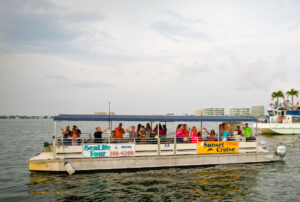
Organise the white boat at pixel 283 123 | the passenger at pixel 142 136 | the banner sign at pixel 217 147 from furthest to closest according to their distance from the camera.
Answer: the white boat at pixel 283 123 → the banner sign at pixel 217 147 → the passenger at pixel 142 136

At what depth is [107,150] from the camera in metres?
13.7

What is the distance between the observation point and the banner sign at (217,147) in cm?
1485

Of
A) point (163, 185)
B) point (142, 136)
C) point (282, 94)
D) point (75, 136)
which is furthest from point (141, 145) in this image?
point (282, 94)

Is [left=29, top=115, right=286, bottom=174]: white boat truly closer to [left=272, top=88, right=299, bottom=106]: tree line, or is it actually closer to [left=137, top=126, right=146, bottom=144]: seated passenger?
[left=137, top=126, right=146, bottom=144]: seated passenger

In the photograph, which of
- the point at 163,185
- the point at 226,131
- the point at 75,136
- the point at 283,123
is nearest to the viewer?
the point at 163,185

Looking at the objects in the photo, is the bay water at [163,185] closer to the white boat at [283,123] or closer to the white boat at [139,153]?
the white boat at [139,153]

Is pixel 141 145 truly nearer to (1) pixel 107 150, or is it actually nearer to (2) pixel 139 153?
(2) pixel 139 153

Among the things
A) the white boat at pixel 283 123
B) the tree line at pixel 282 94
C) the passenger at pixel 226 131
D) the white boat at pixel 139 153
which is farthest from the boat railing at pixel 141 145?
the tree line at pixel 282 94

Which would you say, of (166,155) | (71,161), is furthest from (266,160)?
(71,161)

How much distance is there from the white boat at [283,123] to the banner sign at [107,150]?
1569 inches

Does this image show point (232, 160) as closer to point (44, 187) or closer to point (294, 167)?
point (294, 167)

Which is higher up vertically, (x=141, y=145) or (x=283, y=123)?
(x=141, y=145)

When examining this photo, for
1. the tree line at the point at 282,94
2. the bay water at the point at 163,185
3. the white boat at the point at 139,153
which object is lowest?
the bay water at the point at 163,185

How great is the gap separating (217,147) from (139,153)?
4.95 m
